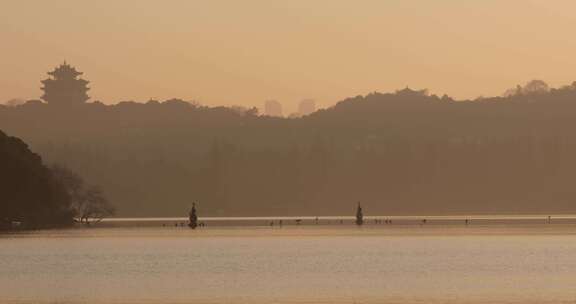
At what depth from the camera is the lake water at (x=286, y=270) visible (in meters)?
74.4

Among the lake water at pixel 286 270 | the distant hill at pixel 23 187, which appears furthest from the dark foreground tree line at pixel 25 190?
the lake water at pixel 286 270

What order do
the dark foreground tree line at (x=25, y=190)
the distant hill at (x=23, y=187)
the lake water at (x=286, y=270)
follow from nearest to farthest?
the lake water at (x=286, y=270)
the distant hill at (x=23, y=187)
the dark foreground tree line at (x=25, y=190)

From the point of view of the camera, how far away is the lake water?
244 feet

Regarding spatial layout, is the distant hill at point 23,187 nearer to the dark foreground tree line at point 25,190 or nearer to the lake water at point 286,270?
the dark foreground tree line at point 25,190

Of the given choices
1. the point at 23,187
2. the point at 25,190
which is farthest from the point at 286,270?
the point at 25,190

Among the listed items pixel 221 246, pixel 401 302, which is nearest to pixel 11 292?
pixel 401 302

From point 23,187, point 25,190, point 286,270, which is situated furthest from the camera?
point 25,190

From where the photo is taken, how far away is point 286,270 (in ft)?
323

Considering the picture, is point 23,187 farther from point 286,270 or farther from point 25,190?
point 286,270

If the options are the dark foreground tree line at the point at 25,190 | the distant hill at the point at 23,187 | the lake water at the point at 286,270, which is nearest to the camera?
the lake water at the point at 286,270

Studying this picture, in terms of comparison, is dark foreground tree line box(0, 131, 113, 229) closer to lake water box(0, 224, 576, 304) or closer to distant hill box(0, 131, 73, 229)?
distant hill box(0, 131, 73, 229)

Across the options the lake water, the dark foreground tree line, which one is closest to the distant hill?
the dark foreground tree line

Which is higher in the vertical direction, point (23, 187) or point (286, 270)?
point (23, 187)

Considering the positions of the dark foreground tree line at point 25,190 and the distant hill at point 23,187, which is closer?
the distant hill at point 23,187
